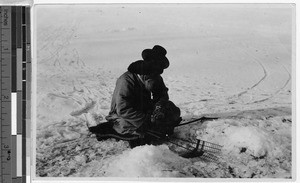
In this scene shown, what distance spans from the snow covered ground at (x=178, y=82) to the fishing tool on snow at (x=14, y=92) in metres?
0.08

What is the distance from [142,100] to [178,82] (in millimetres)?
247

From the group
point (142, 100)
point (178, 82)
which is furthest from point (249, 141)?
point (142, 100)

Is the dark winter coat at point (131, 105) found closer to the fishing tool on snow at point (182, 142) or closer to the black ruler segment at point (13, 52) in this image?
the fishing tool on snow at point (182, 142)

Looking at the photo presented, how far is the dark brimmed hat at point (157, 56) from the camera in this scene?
A: 7.75ft

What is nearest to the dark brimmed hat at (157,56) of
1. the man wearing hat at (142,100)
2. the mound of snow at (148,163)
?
the man wearing hat at (142,100)

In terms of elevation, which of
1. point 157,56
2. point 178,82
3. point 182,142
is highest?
point 157,56

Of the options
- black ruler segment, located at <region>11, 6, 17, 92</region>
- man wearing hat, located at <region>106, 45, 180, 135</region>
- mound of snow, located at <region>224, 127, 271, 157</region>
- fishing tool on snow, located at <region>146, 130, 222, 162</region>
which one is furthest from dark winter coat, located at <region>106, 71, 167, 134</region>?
black ruler segment, located at <region>11, 6, 17, 92</region>

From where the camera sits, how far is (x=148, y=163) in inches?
90.6

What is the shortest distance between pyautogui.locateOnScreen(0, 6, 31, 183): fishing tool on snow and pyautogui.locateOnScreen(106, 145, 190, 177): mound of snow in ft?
1.79

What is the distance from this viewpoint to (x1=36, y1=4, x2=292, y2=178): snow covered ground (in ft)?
7.60

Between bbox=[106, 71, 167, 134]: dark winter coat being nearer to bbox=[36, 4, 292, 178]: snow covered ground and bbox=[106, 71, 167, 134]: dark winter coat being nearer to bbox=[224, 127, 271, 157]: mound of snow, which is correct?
bbox=[36, 4, 292, 178]: snow covered ground

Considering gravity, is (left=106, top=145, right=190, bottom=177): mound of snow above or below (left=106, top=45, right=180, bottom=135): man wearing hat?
below

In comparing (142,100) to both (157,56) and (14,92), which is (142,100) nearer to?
(157,56)

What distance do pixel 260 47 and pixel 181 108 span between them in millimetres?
595
